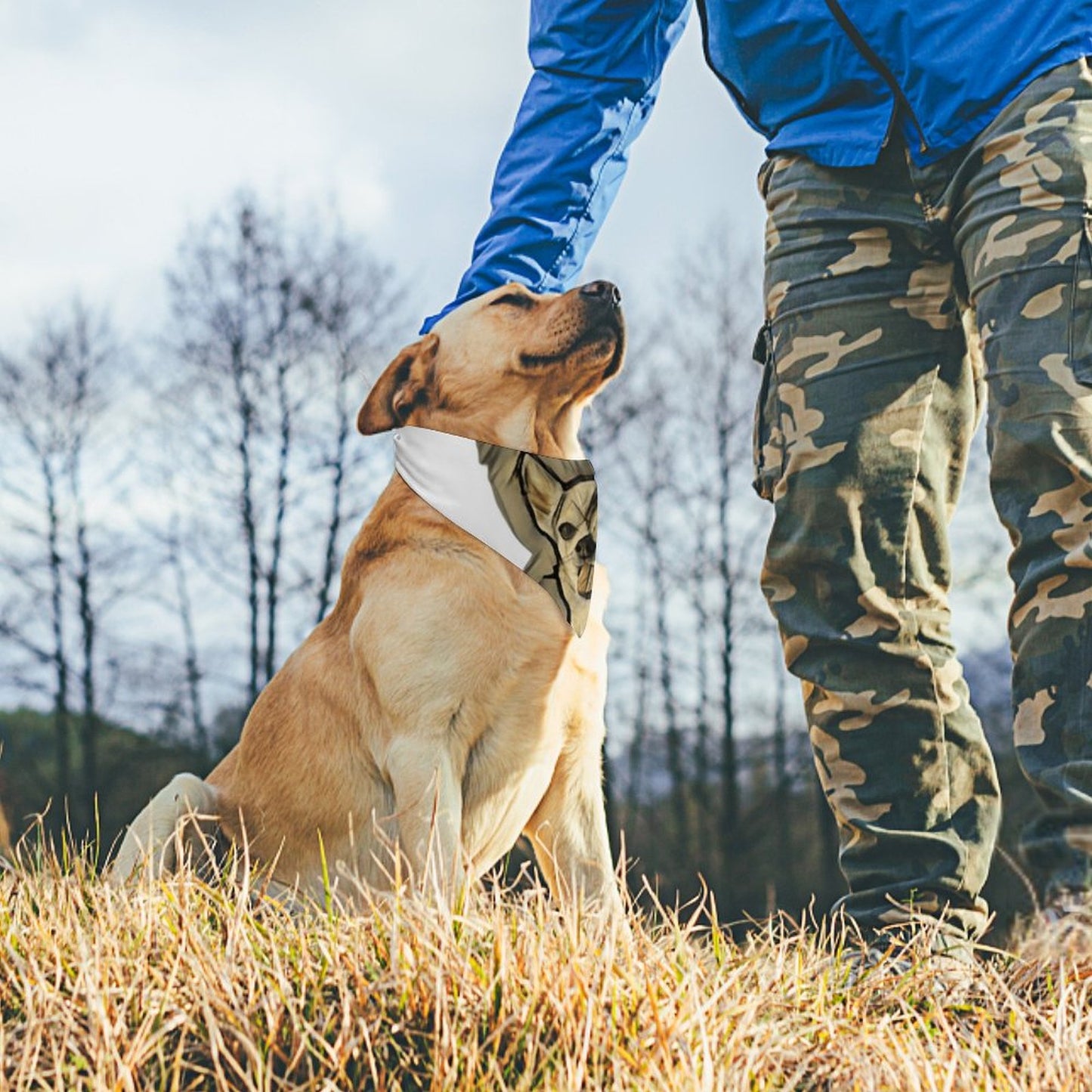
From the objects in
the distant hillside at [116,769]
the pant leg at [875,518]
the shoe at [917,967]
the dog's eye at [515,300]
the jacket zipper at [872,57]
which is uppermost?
the jacket zipper at [872,57]

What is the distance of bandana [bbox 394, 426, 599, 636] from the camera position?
9.47 feet

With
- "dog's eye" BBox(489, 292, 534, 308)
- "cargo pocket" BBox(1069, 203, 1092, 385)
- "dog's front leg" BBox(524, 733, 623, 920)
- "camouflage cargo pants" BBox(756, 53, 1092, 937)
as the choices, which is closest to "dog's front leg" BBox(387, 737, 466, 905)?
"dog's front leg" BBox(524, 733, 623, 920)

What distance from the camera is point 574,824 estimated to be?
2.92 meters

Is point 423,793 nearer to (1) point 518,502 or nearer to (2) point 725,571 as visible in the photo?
(1) point 518,502

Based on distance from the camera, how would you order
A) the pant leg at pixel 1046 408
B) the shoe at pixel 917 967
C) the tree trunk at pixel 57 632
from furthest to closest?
the tree trunk at pixel 57 632 < the pant leg at pixel 1046 408 < the shoe at pixel 917 967

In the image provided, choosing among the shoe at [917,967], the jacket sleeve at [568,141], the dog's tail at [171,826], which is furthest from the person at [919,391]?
the dog's tail at [171,826]

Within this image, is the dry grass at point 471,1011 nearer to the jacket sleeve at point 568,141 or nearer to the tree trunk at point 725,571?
the jacket sleeve at point 568,141

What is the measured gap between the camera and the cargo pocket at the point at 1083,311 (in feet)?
7.42

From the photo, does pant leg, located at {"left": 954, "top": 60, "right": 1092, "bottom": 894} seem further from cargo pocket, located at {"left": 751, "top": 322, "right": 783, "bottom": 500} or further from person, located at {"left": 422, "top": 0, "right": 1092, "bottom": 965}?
cargo pocket, located at {"left": 751, "top": 322, "right": 783, "bottom": 500}

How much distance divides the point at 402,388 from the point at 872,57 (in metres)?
1.41

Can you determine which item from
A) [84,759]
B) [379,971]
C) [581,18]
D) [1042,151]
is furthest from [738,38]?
[84,759]

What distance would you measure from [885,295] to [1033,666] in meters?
0.86

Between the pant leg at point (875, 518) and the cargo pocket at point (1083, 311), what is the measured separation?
0.35 meters

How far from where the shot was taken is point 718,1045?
163cm
